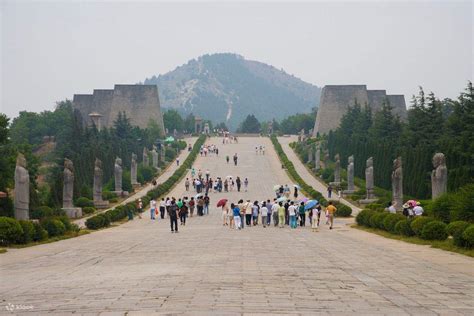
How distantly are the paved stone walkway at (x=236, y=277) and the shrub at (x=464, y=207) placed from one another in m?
1.46

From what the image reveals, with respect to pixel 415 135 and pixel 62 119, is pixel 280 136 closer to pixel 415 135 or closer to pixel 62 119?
pixel 62 119

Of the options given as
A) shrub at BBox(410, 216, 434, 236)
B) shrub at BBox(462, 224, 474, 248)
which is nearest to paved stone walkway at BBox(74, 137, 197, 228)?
shrub at BBox(410, 216, 434, 236)

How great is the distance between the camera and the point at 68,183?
28172mm

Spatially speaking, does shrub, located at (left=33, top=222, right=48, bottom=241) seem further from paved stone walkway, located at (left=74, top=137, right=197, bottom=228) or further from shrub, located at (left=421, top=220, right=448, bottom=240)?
shrub, located at (left=421, top=220, right=448, bottom=240)

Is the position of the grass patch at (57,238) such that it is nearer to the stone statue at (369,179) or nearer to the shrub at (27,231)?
the shrub at (27,231)

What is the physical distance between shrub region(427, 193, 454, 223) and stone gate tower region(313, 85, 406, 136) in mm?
64437

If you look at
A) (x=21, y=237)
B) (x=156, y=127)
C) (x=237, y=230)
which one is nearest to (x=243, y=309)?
(x=21, y=237)

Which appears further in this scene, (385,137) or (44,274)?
(385,137)

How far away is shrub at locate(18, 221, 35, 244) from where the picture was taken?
17484mm

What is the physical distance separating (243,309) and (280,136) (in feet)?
270

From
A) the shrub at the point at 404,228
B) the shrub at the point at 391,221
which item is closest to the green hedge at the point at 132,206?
the shrub at the point at 391,221

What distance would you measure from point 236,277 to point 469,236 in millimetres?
5873

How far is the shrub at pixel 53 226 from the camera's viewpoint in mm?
19728

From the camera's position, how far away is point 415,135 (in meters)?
40.8
